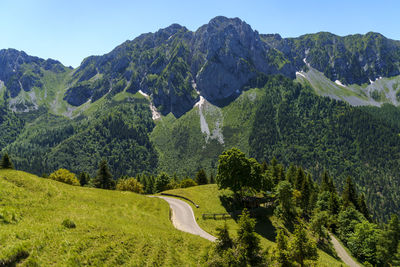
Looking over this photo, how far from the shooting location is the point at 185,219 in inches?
1752

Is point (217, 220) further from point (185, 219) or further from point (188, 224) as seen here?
point (188, 224)

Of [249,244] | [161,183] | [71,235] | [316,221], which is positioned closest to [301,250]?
[249,244]

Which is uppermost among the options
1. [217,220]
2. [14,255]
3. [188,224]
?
[14,255]

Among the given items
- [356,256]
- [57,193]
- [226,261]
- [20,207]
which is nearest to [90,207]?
[57,193]

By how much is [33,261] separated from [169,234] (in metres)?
16.7

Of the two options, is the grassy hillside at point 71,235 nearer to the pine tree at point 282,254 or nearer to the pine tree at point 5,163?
the pine tree at point 282,254

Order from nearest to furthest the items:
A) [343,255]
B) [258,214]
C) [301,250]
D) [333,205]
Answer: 1. [301,250]
2. [258,214]
3. [343,255]
4. [333,205]

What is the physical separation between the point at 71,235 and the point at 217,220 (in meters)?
31.9

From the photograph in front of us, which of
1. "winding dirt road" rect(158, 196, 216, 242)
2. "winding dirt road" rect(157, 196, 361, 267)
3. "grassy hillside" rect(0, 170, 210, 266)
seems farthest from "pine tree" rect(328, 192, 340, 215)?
"grassy hillside" rect(0, 170, 210, 266)

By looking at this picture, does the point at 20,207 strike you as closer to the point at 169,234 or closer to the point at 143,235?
the point at 143,235

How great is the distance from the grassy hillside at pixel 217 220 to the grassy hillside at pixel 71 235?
12692mm

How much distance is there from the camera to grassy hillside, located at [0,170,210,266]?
632 inches

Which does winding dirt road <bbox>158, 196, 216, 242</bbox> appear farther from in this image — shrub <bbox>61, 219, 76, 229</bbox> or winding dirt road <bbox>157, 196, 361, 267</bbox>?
shrub <bbox>61, 219, 76, 229</bbox>

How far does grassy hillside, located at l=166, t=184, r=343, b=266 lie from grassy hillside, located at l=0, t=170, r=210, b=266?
12.7 meters
